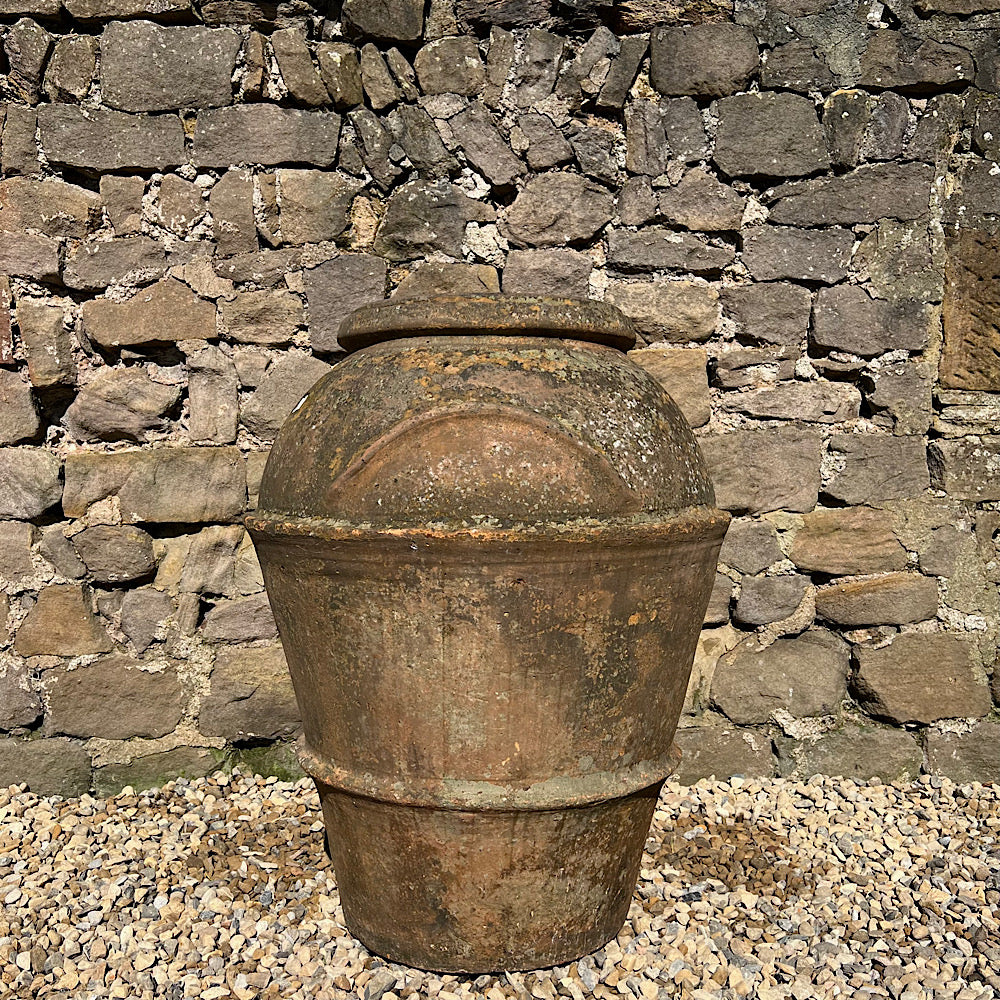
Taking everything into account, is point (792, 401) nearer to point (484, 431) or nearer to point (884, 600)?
point (884, 600)

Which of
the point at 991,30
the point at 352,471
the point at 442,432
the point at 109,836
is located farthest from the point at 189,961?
the point at 991,30

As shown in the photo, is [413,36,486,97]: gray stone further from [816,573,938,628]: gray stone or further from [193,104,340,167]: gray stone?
[816,573,938,628]: gray stone

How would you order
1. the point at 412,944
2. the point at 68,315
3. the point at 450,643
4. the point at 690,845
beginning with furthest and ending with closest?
the point at 68,315 < the point at 690,845 < the point at 412,944 < the point at 450,643

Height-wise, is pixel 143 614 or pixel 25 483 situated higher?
pixel 25 483

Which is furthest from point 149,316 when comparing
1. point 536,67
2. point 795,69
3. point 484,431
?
point 795,69

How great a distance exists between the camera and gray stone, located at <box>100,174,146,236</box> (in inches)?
111

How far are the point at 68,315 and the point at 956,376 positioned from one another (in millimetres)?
2843

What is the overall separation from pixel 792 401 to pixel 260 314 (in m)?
1.73

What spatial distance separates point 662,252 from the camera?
292 cm

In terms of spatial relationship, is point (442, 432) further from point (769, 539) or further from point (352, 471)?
point (769, 539)

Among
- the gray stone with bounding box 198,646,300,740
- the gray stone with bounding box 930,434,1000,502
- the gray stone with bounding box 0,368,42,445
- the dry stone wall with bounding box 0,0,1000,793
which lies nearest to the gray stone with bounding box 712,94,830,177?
the dry stone wall with bounding box 0,0,1000,793

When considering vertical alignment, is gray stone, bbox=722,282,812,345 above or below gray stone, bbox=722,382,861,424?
above

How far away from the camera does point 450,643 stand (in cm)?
180

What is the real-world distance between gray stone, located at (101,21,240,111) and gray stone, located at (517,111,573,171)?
920 millimetres
